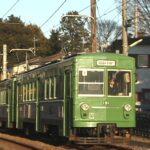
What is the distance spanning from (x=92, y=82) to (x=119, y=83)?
0.90m

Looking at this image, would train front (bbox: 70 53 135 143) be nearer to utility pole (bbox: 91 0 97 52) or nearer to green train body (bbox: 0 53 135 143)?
green train body (bbox: 0 53 135 143)

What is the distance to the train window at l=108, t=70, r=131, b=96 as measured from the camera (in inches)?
814

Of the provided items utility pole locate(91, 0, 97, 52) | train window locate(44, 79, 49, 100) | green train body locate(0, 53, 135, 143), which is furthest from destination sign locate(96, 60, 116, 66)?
utility pole locate(91, 0, 97, 52)

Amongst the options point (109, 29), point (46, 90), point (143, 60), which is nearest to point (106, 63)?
point (46, 90)

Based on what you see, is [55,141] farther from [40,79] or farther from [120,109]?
[120,109]

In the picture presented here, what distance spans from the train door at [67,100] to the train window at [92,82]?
0.44 meters

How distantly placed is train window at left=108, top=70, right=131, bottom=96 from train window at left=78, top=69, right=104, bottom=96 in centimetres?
30

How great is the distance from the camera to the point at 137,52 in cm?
5925

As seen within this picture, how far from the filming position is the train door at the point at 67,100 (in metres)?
20.5

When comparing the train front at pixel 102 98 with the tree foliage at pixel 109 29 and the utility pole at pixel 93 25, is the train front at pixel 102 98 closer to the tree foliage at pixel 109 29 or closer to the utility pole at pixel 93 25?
the utility pole at pixel 93 25

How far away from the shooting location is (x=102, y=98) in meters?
20.5

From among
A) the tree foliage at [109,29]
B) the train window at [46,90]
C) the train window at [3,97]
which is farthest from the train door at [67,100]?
the tree foliage at [109,29]

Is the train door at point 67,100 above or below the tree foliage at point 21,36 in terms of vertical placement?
below

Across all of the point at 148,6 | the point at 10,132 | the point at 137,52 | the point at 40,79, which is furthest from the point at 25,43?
the point at 40,79
